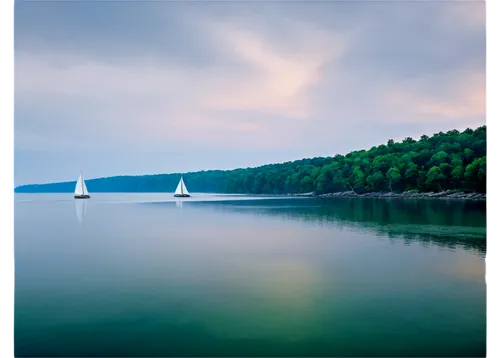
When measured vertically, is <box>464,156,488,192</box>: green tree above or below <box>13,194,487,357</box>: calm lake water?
above

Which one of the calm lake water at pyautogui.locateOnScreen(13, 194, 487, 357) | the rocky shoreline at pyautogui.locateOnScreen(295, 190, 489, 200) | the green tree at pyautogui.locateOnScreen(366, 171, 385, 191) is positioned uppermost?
the green tree at pyautogui.locateOnScreen(366, 171, 385, 191)

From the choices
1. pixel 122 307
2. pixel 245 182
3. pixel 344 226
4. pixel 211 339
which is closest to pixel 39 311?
pixel 122 307

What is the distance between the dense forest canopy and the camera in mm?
59681

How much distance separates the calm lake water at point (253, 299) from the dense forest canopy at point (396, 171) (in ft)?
150

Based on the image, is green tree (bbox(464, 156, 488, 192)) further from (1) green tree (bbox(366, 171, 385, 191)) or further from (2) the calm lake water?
(2) the calm lake water

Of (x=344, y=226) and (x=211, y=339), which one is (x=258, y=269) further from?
(x=344, y=226)

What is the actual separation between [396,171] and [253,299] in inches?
2503

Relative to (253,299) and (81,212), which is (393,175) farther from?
(253,299)

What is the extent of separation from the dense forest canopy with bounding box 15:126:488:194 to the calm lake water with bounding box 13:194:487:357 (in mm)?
45735

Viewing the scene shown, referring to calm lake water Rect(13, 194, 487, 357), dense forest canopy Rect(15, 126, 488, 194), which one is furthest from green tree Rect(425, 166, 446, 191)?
calm lake water Rect(13, 194, 487, 357)

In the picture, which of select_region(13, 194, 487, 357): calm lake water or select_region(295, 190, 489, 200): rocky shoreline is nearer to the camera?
select_region(13, 194, 487, 357): calm lake water

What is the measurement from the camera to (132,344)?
21.0 ft

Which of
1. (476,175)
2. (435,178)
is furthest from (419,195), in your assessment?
(476,175)

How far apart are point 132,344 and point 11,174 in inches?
164
